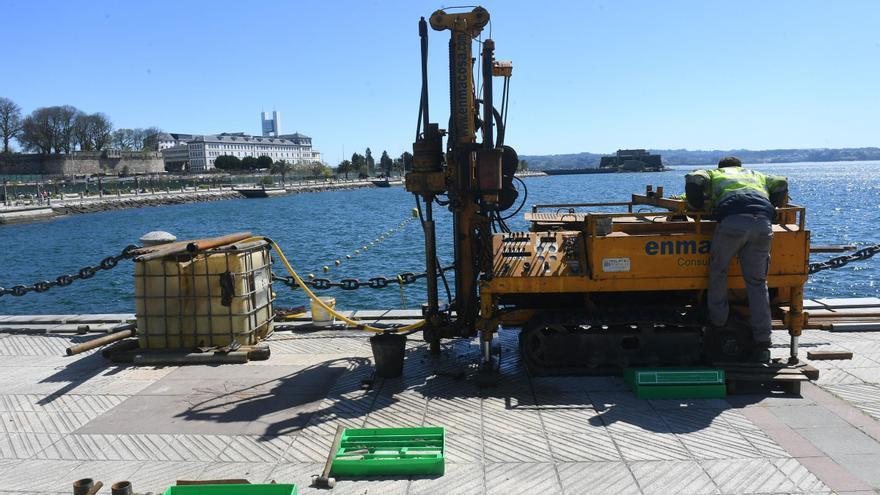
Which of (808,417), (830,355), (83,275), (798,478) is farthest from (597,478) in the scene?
(83,275)

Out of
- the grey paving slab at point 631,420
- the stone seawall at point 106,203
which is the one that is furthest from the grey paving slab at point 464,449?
the stone seawall at point 106,203

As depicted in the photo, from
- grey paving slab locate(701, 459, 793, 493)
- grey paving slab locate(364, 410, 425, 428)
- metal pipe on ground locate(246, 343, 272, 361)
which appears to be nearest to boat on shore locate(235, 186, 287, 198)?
metal pipe on ground locate(246, 343, 272, 361)

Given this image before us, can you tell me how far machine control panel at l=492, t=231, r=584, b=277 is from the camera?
7664 millimetres

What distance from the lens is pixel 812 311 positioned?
10.2 meters

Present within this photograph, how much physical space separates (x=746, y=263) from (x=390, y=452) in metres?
4.34

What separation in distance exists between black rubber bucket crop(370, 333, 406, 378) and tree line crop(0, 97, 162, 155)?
427ft

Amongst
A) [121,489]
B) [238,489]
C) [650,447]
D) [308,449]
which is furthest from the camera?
[308,449]

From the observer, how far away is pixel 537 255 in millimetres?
7965

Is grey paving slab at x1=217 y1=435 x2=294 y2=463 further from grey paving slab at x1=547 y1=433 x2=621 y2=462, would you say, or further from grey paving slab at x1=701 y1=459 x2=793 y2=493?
grey paving slab at x1=701 y1=459 x2=793 y2=493

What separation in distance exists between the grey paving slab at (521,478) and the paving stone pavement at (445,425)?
0.05 ft

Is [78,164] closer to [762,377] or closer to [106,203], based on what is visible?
[106,203]

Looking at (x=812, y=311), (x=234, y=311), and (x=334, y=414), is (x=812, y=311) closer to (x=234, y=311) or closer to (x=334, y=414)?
(x=334, y=414)

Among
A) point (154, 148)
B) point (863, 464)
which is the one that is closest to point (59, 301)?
point (863, 464)

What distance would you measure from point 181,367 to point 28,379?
5.98ft
